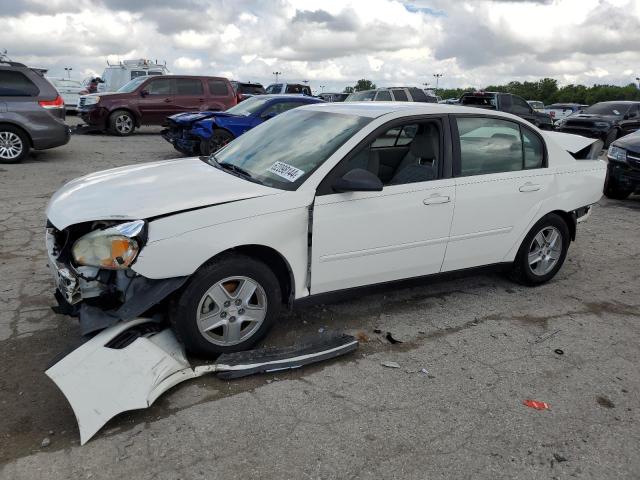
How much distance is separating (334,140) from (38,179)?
7.03m

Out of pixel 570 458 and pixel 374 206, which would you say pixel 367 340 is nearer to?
pixel 374 206

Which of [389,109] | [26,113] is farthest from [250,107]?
[389,109]

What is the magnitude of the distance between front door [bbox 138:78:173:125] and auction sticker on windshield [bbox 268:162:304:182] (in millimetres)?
12698

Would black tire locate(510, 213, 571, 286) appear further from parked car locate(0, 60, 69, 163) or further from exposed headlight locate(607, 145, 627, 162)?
parked car locate(0, 60, 69, 163)

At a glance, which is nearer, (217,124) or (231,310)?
(231,310)

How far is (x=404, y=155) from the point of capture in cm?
459

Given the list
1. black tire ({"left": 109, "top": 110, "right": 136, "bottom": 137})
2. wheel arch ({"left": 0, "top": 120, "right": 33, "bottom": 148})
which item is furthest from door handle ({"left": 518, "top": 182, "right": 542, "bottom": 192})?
black tire ({"left": 109, "top": 110, "right": 136, "bottom": 137})

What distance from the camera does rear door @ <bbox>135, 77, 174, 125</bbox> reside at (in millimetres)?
15391

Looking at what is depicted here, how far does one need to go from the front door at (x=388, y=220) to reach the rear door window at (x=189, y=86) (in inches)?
502

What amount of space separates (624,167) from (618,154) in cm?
25

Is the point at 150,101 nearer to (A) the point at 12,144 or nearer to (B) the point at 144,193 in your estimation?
(A) the point at 12,144

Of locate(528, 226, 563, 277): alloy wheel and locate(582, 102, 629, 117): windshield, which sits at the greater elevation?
locate(582, 102, 629, 117): windshield

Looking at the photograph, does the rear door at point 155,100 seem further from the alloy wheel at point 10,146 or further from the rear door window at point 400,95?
the rear door window at point 400,95

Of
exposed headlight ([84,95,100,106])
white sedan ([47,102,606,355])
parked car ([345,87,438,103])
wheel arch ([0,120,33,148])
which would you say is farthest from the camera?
parked car ([345,87,438,103])
